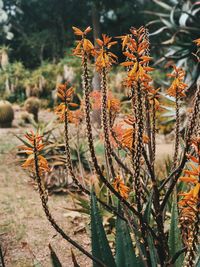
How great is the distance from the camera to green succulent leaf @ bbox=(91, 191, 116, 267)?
1.33m

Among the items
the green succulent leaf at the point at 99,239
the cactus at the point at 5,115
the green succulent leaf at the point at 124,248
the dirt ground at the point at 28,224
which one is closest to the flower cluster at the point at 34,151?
the green succulent leaf at the point at 99,239

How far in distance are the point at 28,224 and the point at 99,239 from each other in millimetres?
3016

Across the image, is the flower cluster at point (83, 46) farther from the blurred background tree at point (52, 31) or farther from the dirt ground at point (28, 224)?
the blurred background tree at point (52, 31)

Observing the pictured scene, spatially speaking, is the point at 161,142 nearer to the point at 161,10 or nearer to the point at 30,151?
the point at 30,151

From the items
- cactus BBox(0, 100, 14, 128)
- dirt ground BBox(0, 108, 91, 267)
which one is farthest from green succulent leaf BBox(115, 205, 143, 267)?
cactus BBox(0, 100, 14, 128)

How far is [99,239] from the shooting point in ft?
4.44

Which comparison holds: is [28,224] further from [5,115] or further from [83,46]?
[5,115]

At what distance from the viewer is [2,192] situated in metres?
5.18

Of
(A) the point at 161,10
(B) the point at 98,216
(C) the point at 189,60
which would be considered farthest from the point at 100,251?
(A) the point at 161,10

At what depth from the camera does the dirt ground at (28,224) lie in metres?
3.52

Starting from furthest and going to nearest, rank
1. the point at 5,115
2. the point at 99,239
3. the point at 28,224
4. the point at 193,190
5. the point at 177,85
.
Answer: the point at 5,115 < the point at 28,224 < the point at 177,85 < the point at 99,239 < the point at 193,190

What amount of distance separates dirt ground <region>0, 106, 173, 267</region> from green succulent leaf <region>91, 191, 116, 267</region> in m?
1.45

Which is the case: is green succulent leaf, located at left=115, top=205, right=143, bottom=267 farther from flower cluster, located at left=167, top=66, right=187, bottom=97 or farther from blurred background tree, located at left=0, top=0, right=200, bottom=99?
blurred background tree, located at left=0, top=0, right=200, bottom=99

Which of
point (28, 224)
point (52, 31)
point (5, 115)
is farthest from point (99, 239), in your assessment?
point (52, 31)
